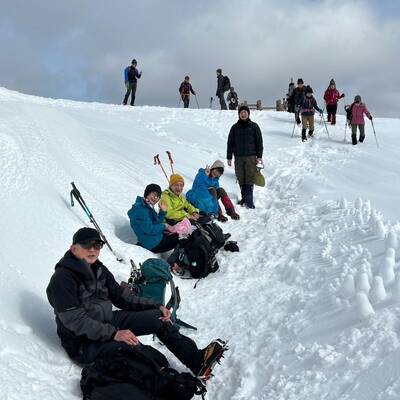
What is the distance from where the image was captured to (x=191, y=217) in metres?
7.94

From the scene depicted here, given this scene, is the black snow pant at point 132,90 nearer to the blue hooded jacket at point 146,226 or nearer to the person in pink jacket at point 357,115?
the person in pink jacket at point 357,115

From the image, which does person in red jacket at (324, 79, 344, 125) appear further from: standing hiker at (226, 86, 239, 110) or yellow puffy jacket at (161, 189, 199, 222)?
yellow puffy jacket at (161, 189, 199, 222)

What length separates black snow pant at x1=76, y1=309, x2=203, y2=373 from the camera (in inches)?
156

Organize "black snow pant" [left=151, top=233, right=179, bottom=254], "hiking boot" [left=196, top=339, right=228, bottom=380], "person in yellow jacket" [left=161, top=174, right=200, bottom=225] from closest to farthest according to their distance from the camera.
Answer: "hiking boot" [left=196, top=339, right=228, bottom=380] → "black snow pant" [left=151, top=233, right=179, bottom=254] → "person in yellow jacket" [left=161, top=174, right=200, bottom=225]

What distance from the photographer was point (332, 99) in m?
18.7

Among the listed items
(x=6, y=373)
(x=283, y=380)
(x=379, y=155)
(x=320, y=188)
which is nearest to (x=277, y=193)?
(x=320, y=188)

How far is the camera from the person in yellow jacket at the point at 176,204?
798 cm

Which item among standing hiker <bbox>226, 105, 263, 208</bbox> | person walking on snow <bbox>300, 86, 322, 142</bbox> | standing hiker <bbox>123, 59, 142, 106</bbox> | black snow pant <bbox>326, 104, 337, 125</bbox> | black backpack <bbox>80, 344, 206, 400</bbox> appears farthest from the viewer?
standing hiker <bbox>123, 59, 142, 106</bbox>

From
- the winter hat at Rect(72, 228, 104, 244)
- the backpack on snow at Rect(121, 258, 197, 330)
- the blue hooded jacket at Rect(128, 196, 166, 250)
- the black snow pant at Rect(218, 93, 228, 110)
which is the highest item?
the black snow pant at Rect(218, 93, 228, 110)

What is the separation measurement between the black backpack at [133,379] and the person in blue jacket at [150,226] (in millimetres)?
3353

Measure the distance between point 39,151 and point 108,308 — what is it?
205 inches

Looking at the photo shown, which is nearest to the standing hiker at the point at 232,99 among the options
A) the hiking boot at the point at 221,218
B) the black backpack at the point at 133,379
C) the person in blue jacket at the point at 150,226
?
the hiking boot at the point at 221,218

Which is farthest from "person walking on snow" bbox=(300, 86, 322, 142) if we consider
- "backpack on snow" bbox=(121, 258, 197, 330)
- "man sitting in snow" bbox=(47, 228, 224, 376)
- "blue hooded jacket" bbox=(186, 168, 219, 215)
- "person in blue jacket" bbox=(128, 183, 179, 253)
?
"man sitting in snow" bbox=(47, 228, 224, 376)

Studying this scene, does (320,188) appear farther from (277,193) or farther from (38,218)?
(38,218)
